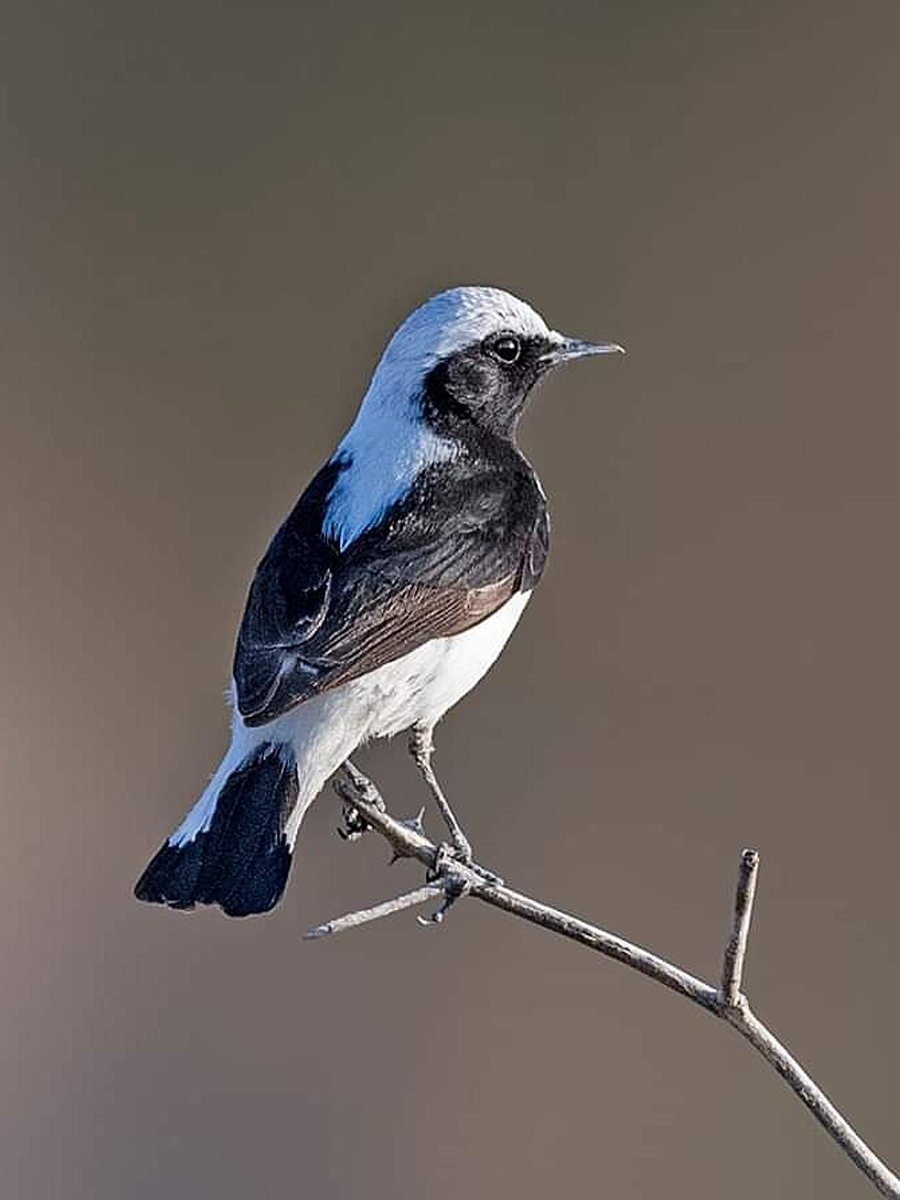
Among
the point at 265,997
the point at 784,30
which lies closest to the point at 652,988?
the point at 265,997

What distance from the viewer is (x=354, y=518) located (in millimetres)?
2801

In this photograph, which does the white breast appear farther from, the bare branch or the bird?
the bare branch

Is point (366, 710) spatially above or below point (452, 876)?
above

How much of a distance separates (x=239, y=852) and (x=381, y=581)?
405mm

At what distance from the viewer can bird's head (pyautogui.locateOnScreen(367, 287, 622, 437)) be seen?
10.0 ft

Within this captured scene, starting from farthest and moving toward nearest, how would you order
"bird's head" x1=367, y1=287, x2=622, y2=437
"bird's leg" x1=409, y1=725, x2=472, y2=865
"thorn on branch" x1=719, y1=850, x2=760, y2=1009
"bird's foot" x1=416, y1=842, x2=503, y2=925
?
"bird's head" x1=367, y1=287, x2=622, y2=437, "bird's leg" x1=409, y1=725, x2=472, y2=865, "bird's foot" x1=416, y1=842, x2=503, y2=925, "thorn on branch" x1=719, y1=850, x2=760, y2=1009

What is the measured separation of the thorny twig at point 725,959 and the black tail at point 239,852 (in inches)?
6.2

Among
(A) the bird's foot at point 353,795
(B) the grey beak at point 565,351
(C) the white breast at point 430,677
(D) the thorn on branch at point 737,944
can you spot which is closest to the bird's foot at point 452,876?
(A) the bird's foot at point 353,795

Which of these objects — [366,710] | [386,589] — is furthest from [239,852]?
[386,589]

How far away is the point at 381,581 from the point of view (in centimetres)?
270

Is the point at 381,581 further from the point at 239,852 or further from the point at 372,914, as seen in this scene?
the point at 372,914

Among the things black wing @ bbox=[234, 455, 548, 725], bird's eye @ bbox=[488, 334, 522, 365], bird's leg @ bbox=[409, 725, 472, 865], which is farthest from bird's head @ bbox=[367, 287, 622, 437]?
bird's leg @ bbox=[409, 725, 472, 865]

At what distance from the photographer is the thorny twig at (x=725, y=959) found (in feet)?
5.43

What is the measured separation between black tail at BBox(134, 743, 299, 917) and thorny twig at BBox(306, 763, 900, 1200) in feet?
0.52
